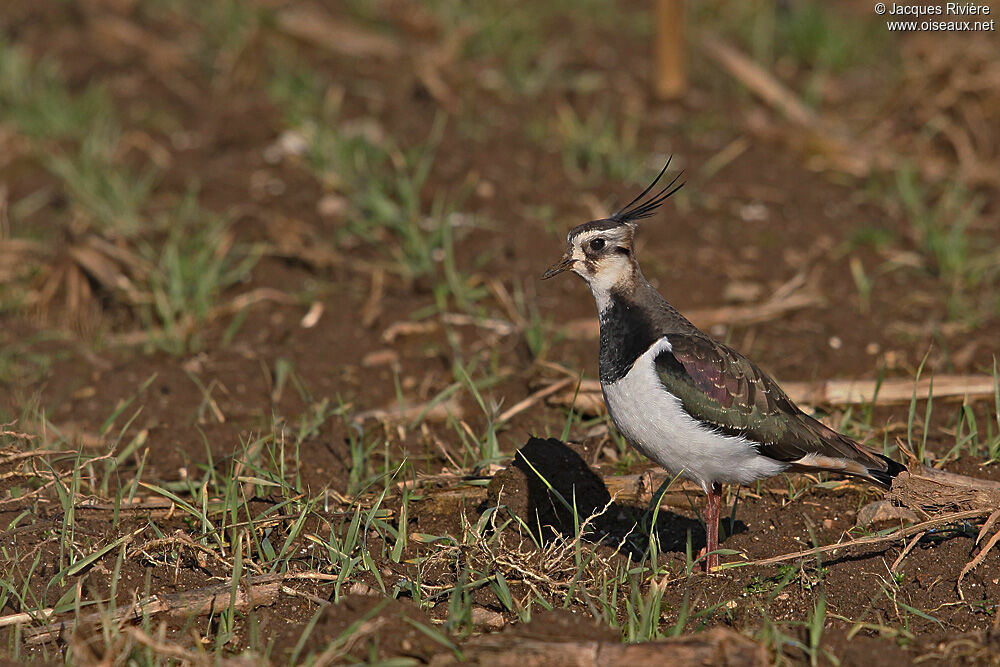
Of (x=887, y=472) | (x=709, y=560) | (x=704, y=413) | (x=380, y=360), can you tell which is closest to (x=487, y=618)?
(x=709, y=560)

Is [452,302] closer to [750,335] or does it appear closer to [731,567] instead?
[750,335]

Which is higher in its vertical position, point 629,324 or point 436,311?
point 629,324

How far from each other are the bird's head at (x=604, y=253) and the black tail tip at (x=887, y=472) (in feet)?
3.79

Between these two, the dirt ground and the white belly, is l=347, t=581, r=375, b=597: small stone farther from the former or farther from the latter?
the white belly

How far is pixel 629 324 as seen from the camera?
13.7 feet

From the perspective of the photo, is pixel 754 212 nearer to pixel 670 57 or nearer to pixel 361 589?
pixel 670 57

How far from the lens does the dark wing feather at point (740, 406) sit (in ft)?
13.0

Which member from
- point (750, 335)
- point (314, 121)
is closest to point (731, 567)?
point (750, 335)

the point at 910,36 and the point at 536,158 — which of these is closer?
the point at 536,158

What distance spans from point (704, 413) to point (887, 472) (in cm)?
75

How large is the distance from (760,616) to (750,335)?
258 centimetres

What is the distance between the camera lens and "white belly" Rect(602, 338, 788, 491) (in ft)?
12.8

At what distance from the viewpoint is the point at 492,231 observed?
23.2ft

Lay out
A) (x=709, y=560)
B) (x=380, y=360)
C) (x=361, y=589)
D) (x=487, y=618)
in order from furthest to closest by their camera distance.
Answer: (x=380, y=360), (x=709, y=560), (x=361, y=589), (x=487, y=618)
